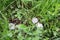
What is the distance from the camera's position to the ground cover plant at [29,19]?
2344 mm

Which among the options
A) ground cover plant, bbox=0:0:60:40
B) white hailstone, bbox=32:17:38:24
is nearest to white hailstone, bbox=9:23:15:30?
ground cover plant, bbox=0:0:60:40

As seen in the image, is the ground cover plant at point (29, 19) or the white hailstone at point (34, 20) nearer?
the ground cover plant at point (29, 19)

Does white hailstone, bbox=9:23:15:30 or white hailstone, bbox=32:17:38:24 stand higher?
white hailstone, bbox=32:17:38:24

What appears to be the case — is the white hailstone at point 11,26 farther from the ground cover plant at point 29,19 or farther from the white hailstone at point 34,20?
the white hailstone at point 34,20

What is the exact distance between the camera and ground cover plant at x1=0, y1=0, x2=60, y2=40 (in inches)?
92.3

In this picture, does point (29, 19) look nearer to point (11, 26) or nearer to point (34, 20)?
point (34, 20)

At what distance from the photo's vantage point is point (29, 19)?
2475 millimetres

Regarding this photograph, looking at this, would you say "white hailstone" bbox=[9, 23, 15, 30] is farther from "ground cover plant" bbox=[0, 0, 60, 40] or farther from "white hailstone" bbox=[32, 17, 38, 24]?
"white hailstone" bbox=[32, 17, 38, 24]

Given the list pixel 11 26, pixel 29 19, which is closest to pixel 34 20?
pixel 29 19

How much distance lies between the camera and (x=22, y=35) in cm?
235

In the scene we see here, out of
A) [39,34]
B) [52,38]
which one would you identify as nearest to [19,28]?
[39,34]

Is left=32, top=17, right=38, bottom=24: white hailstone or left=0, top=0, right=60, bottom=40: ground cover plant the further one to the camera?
left=32, top=17, right=38, bottom=24: white hailstone

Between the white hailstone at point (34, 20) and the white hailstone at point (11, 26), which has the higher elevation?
the white hailstone at point (34, 20)

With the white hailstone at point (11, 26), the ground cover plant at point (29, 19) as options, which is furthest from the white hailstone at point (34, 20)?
the white hailstone at point (11, 26)
